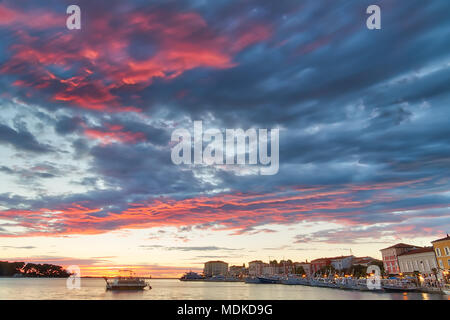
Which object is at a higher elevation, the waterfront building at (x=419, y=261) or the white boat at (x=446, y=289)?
the waterfront building at (x=419, y=261)

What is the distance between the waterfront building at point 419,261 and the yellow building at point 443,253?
12860 mm

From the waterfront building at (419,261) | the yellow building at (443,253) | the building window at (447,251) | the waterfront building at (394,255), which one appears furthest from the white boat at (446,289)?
the waterfront building at (394,255)

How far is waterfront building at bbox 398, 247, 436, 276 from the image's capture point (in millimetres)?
90750

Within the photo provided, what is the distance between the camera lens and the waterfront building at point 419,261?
90750 mm

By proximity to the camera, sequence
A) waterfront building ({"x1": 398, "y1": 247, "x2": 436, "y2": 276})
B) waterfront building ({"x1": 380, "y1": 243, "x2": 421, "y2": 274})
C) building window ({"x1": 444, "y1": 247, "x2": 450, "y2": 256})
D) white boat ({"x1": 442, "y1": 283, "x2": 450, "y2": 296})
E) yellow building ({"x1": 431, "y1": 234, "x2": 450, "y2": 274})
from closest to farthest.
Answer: white boat ({"x1": 442, "y1": 283, "x2": 450, "y2": 296})
building window ({"x1": 444, "y1": 247, "x2": 450, "y2": 256})
yellow building ({"x1": 431, "y1": 234, "x2": 450, "y2": 274})
waterfront building ({"x1": 398, "y1": 247, "x2": 436, "y2": 276})
waterfront building ({"x1": 380, "y1": 243, "x2": 421, "y2": 274})

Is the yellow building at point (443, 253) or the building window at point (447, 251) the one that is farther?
the yellow building at point (443, 253)

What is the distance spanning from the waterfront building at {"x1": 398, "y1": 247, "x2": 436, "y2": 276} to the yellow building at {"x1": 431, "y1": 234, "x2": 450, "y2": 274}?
12.9 metres

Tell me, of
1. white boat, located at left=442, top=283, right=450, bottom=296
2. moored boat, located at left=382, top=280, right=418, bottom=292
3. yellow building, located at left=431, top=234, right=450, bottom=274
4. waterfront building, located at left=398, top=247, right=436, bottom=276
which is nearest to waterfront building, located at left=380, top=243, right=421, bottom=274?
waterfront building, located at left=398, top=247, right=436, bottom=276

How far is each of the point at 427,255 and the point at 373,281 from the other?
2046cm

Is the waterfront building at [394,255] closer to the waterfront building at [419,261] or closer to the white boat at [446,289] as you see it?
the waterfront building at [419,261]

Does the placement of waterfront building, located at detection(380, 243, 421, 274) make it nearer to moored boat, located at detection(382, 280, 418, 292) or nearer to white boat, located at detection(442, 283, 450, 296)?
moored boat, located at detection(382, 280, 418, 292)
